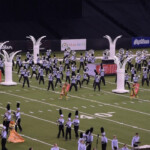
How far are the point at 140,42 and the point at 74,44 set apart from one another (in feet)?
29.4

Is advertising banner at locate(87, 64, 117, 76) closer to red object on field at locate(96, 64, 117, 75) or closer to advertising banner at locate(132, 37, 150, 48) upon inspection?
red object on field at locate(96, 64, 117, 75)

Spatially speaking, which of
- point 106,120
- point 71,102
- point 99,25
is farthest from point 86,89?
point 99,25

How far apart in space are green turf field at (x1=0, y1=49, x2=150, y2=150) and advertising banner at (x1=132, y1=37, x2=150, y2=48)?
24.6 metres

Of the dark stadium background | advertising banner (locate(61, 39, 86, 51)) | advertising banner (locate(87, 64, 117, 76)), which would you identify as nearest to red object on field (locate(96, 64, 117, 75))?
advertising banner (locate(87, 64, 117, 76))

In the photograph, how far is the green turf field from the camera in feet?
Result: 98.5

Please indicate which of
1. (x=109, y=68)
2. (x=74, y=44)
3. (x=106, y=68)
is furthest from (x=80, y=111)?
(x=74, y=44)

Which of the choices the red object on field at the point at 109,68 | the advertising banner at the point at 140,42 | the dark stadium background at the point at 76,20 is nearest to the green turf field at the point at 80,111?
the red object on field at the point at 109,68

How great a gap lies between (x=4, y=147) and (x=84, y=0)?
49528 millimetres

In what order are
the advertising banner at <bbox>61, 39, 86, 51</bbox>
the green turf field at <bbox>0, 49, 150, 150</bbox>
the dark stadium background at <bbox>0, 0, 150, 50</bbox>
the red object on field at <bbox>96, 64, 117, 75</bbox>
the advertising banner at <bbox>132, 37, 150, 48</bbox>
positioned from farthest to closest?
the advertising banner at <bbox>132, 37, 150, 48</bbox>
the dark stadium background at <bbox>0, 0, 150, 50</bbox>
the advertising banner at <bbox>61, 39, 86, 51</bbox>
the red object on field at <bbox>96, 64, 117, 75</bbox>
the green turf field at <bbox>0, 49, 150, 150</bbox>

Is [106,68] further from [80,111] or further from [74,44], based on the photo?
[74,44]

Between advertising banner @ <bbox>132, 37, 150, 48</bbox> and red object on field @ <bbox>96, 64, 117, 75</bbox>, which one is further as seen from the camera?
advertising banner @ <bbox>132, 37, 150, 48</bbox>

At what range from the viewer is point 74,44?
6456 centimetres

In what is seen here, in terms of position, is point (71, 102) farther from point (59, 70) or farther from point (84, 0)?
point (84, 0)

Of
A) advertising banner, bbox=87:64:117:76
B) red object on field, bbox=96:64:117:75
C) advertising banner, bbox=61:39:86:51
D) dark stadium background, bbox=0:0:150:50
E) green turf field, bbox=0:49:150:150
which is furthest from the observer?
dark stadium background, bbox=0:0:150:50
